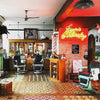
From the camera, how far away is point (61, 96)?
4793 mm

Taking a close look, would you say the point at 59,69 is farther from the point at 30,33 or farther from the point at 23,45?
the point at 30,33

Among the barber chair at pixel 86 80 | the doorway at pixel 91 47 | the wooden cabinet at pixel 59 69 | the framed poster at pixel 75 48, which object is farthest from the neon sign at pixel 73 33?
the doorway at pixel 91 47

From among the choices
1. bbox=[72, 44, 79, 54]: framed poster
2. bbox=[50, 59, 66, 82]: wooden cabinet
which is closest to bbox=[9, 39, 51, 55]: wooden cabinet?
bbox=[72, 44, 79, 54]: framed poster

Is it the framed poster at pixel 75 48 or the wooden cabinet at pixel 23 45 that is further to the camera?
the wooden cabinet at pixel 23 45

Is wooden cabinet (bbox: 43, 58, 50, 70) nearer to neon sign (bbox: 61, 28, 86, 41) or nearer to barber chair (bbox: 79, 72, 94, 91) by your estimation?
neon sign (bbox: 61, 28, 86, 41)

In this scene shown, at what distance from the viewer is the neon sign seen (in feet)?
23.6

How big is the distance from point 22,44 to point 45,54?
190cm

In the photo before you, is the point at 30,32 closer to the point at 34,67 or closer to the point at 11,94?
the point at 34,67

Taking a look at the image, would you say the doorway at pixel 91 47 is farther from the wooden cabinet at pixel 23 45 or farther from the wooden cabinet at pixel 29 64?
the wooden cabinet at pixel 29 64

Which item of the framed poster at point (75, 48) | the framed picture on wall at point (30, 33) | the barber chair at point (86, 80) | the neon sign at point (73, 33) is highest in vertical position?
the framed picture on wall at point (30, 33)

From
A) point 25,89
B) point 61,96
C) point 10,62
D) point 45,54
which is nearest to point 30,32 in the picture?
point 45,54

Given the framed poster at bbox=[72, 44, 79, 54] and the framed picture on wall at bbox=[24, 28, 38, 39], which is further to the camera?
the framed picture on wall at bbox=[24, 28, 38, 39]

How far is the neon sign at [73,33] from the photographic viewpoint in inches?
283

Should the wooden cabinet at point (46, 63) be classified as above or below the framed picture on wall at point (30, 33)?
below
